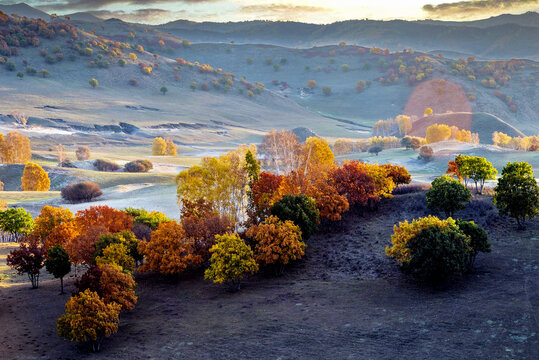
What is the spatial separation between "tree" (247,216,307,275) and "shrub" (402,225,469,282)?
851 cm

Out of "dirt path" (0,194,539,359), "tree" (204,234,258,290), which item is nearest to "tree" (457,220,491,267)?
"dirt path" (0,194,539,359)

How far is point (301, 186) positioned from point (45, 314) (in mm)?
26039

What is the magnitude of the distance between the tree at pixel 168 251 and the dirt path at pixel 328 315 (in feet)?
5.01

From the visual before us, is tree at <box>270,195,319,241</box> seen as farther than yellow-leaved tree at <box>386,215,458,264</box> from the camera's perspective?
Yes

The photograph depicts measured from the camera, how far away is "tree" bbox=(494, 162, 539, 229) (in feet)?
122

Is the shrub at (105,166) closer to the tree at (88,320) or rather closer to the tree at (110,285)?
the tree at (110,285)

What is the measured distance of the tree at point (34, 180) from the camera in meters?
94.2

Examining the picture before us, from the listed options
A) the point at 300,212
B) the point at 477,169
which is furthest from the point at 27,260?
the point at 477,169

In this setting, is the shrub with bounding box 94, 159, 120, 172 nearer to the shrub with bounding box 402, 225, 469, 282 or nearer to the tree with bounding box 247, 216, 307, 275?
the tree with bounding box 247, 216, 307, 275

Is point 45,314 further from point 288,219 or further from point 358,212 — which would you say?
point 358,212

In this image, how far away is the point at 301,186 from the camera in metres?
49.1

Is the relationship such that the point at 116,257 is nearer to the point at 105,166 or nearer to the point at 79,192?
the point at 79,192

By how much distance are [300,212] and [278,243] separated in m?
4.85

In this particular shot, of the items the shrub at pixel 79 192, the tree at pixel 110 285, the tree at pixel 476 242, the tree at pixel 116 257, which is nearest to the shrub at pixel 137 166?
the shrub at pixel 79 192
